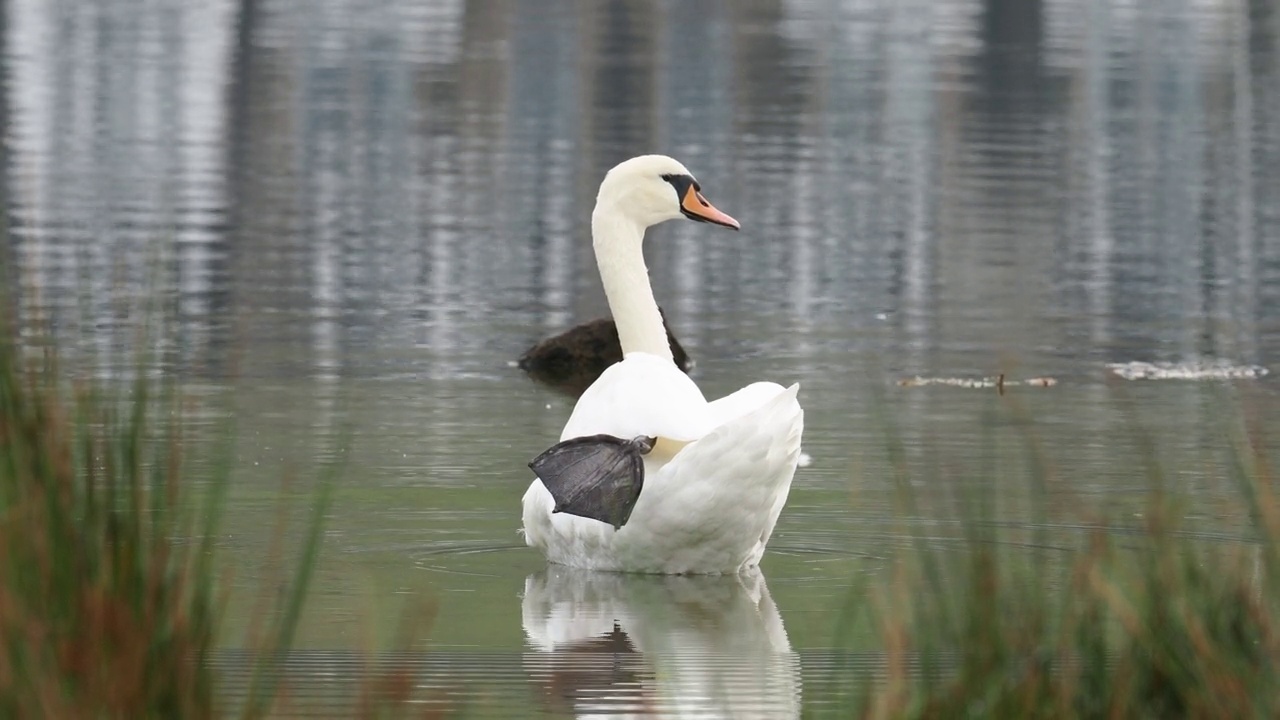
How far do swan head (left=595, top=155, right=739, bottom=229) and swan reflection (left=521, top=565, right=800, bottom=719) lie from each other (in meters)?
2.13

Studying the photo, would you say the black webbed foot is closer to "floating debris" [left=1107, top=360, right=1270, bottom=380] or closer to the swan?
the swan

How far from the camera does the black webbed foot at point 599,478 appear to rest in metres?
9.14

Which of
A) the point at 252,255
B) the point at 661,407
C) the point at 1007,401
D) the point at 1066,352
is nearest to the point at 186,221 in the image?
the point at 252,255

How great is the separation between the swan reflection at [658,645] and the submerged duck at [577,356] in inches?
246

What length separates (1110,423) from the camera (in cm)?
1364

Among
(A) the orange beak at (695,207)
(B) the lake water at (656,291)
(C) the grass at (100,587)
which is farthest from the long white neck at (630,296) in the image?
(C) the grass at (100,587)

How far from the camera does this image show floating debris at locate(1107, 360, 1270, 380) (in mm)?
15773

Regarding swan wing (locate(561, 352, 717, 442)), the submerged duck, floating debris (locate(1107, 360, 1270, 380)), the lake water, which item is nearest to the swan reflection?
the lake water

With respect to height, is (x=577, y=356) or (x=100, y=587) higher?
(x=100, y=587)

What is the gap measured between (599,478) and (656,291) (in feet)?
40.2

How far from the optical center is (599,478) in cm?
914

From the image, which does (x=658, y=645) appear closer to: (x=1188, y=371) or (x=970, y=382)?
(x=970, y=382)

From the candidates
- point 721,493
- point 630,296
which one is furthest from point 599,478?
point 630,296

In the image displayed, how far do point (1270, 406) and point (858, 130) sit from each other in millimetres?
27729
